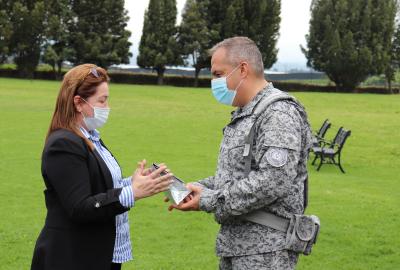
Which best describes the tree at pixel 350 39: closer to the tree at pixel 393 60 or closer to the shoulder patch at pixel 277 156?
the tree at pixel 393 60

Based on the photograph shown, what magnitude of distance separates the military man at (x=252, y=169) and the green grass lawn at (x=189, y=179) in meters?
3.31

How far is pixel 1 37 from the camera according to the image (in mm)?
58156

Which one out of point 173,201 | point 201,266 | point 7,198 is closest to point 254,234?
point 173,201

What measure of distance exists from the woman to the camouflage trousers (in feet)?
1.95

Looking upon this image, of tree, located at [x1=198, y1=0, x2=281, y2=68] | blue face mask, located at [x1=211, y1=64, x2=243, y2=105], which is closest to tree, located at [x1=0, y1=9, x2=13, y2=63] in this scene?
tree, located at [x1=198, y1=0, x2=281, y2=68]

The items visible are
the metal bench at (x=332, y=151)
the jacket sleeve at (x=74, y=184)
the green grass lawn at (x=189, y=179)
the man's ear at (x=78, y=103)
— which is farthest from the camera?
the metal bench at (x=332, y=151)

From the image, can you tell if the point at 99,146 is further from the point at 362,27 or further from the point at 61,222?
the point at 362,27

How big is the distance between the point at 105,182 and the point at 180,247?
3.98 meters

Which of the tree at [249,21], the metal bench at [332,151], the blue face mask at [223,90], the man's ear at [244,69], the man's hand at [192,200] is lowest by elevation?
the metal bench at [332,151]

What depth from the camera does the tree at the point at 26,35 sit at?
193ft

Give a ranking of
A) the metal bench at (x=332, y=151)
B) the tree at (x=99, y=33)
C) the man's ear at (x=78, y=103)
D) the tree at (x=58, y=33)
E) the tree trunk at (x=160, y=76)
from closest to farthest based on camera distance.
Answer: the man's ear at (x=78, y=103) < the metal bench at (x=332, y=151) < the tree at (x=58, y=33) < the tree at (x=99, y=33) < the tree trunk at (x=160, y=76)

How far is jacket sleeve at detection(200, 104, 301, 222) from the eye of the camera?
304 cm

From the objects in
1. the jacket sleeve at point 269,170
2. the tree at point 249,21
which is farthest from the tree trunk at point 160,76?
the jacket sleeve at point 269,170

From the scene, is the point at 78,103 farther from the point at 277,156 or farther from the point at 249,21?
the point at 249,21
